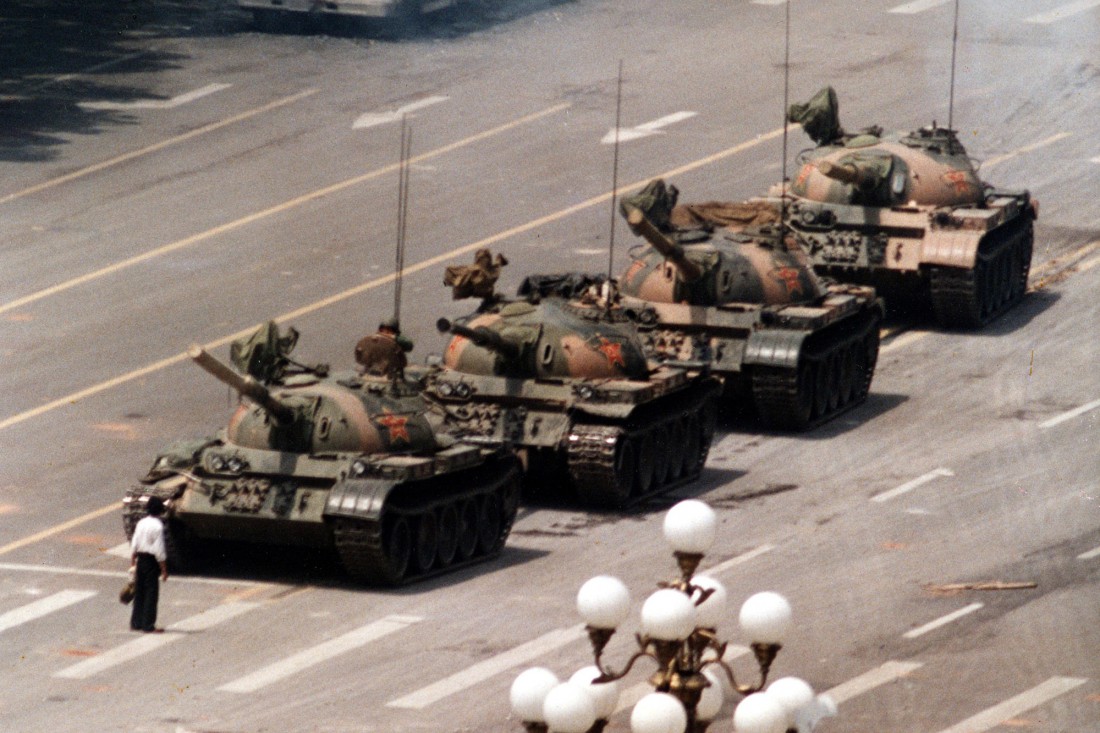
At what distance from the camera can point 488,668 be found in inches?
1092

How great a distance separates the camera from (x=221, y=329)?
1687 inches

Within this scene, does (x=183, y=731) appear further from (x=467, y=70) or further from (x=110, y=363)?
(x=467, y=70)

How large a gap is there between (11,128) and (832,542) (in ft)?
83.3

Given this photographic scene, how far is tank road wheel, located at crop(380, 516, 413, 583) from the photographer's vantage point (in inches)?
1188

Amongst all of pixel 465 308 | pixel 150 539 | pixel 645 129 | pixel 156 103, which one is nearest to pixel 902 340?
pixel 465 308

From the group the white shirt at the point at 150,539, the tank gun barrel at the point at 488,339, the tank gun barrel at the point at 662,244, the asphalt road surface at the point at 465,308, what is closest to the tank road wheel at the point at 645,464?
the asphalt road surface at the point at 465,308

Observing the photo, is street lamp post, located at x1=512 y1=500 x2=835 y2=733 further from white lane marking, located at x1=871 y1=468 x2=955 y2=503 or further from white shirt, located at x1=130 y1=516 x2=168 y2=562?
white lane marking, located at x1=871 y1=468 x2=955 y2=503

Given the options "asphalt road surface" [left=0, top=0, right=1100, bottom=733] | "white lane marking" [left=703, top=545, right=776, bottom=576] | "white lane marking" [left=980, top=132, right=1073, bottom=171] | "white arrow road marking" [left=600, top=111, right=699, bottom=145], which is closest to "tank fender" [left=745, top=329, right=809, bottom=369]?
"asphalt road surface" [left=0, top=0, right=1100, bottom=733]

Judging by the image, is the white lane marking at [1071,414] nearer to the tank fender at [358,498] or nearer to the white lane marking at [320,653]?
the tank fender at [358,498]

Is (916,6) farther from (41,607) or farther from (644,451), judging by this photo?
(41,607)

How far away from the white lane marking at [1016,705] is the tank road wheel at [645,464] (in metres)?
8.27

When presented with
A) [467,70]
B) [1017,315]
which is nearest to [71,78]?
[467,70]

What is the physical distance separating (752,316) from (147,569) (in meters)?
12.2

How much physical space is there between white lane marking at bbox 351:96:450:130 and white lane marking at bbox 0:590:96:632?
24.3m
